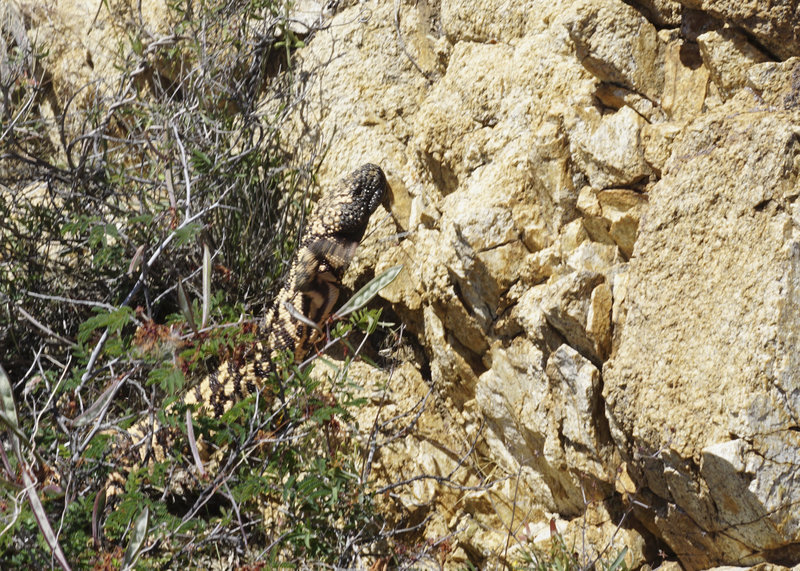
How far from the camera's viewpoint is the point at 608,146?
257cm

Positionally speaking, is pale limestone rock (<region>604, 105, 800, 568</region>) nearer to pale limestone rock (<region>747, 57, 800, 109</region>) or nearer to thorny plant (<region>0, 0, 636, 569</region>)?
pale limestone rock (<region>747, 57, 800, 109</region>)

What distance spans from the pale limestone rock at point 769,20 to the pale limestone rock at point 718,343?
10.0 inches

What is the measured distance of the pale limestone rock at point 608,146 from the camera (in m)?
2.51

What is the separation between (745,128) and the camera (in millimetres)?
2211

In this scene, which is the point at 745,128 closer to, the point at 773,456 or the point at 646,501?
the point at 773,456

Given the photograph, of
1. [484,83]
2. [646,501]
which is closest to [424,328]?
[484,83]

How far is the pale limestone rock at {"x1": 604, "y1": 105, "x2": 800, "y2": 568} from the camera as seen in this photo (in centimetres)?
197

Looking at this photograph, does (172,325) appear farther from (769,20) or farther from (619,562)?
(769,20)

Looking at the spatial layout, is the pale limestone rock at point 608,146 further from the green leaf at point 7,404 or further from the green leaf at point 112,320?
the green leaf at point 7,404

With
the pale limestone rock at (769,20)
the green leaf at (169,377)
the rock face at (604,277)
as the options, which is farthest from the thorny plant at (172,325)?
the pale limestone rock at (769,20)

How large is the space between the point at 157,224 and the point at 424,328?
1226 millimetres

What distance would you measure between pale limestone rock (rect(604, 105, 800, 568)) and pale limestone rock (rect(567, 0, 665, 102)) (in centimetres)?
36

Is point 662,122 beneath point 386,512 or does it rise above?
above

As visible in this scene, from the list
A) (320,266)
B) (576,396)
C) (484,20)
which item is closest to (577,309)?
(576,396)
